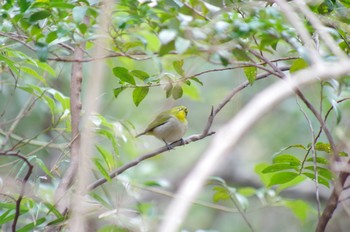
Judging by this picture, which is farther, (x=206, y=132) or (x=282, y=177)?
(x=282, y=177)

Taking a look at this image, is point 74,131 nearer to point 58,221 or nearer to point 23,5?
point 58,221

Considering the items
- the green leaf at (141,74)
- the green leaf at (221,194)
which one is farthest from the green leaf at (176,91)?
the green leaf at (221,194)

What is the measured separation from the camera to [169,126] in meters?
3.79

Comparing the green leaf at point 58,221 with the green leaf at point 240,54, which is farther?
the green leaf at point 58,221

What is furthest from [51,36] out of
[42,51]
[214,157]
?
[214,157]

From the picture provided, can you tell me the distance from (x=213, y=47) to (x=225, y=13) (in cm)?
23

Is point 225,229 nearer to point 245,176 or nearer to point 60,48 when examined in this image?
point 245,176

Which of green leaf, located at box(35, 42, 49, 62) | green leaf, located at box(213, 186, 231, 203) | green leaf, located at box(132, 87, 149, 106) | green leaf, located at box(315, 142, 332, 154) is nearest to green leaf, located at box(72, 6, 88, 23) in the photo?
green leaf, located at box(35, 42, 49, 62)

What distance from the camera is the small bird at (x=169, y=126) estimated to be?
3.79 meters

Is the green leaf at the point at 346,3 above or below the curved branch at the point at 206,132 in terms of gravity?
above

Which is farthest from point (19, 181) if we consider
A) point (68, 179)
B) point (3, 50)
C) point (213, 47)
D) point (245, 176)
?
point (245, 176)

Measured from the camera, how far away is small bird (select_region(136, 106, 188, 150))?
12.4ft

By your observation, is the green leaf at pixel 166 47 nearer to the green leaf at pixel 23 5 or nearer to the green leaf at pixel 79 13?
the green leaf at pixel 79 13

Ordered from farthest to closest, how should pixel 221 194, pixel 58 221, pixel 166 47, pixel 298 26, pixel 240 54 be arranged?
pixel 221 194 < pixel 58 221 < pixel 240 54 < pixel 166 47 < pixel 298 26
